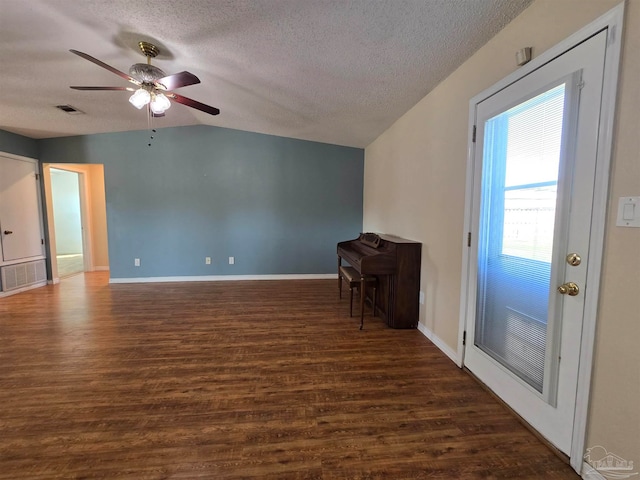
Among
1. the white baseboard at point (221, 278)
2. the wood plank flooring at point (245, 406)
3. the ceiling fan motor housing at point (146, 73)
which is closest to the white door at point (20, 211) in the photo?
the white baseboard at point (221, 278)

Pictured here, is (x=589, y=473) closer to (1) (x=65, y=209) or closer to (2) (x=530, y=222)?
(2) (x=530, y=222)

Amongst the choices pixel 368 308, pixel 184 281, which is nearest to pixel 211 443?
pixel 368 308

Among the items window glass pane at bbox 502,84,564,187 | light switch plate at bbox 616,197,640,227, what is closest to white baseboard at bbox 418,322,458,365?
window glass pane at bbox 502,84,564,187

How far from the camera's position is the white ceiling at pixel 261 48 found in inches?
68.5

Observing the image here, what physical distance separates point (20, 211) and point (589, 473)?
21.9ft

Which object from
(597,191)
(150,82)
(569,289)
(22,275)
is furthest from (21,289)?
(597,191)

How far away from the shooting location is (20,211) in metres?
4.28

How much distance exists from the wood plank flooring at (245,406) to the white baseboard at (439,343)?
0.05 meters

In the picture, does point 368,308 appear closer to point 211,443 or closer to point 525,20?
point 211,443

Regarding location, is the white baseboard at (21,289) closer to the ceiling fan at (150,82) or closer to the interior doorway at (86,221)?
the interior doorway at (86,221)

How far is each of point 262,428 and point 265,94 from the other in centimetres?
313

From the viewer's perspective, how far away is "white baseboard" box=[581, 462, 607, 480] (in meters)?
1.21

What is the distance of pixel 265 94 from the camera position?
3.15m

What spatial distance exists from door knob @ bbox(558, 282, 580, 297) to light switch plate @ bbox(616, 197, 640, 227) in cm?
33
